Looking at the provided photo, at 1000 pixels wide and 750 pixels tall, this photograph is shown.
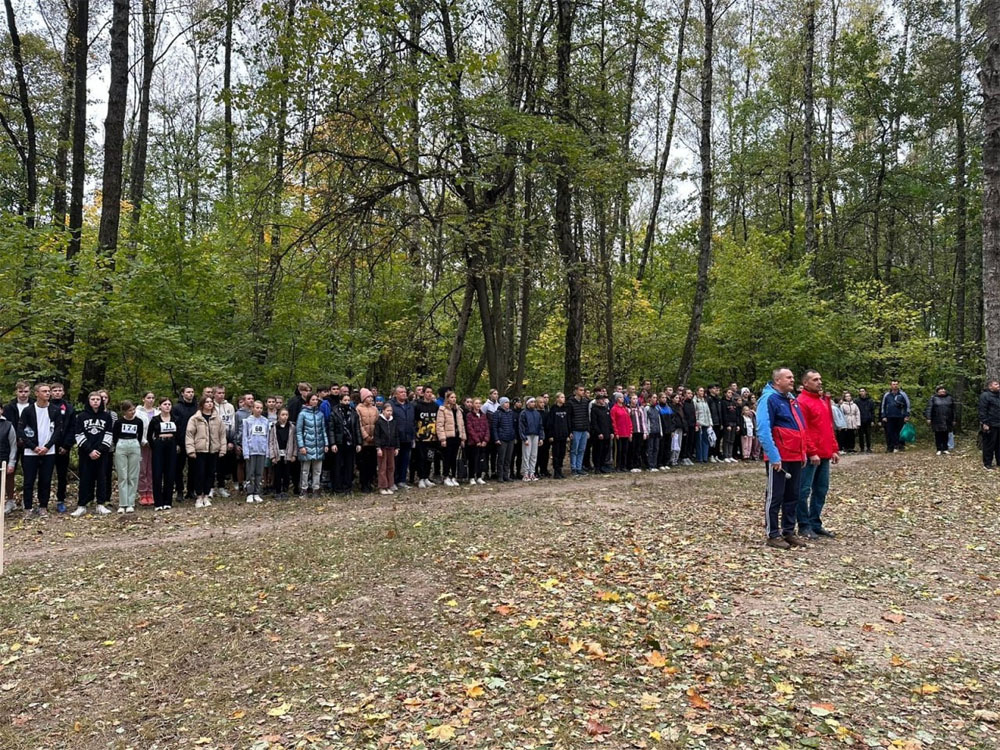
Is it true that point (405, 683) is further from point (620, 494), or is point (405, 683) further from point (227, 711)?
point (620, 494)

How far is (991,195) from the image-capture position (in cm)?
1384

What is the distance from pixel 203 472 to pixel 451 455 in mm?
4202

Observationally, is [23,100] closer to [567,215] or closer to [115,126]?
[115,126]

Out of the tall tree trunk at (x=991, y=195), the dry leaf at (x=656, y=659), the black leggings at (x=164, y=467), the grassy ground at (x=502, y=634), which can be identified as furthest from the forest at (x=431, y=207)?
the dry leaf at (x=656, y=659)

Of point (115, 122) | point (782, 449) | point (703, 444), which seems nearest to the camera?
point (782, 449)

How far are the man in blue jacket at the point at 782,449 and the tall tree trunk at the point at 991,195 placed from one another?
9329 millimetres

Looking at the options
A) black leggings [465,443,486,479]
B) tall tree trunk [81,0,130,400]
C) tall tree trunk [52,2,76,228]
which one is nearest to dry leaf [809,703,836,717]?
black leggings [465,443,486,479]

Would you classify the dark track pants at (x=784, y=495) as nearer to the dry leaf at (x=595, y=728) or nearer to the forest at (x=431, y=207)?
the dry leaf at (x=595, y=728)

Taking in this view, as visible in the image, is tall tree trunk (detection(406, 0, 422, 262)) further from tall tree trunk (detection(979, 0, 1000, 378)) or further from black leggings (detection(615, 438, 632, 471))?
tall tree trunk (detection(979, 0, 1000, 378))

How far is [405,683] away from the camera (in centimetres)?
458

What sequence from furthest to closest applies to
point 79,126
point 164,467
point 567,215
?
point 567,215 → point 79,126 → point 164,467

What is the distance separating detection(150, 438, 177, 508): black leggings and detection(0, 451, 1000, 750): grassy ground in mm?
1224

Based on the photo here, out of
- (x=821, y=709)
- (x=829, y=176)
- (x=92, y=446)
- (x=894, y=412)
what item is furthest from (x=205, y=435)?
(x=829, y=176)

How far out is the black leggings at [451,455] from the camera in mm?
12461
